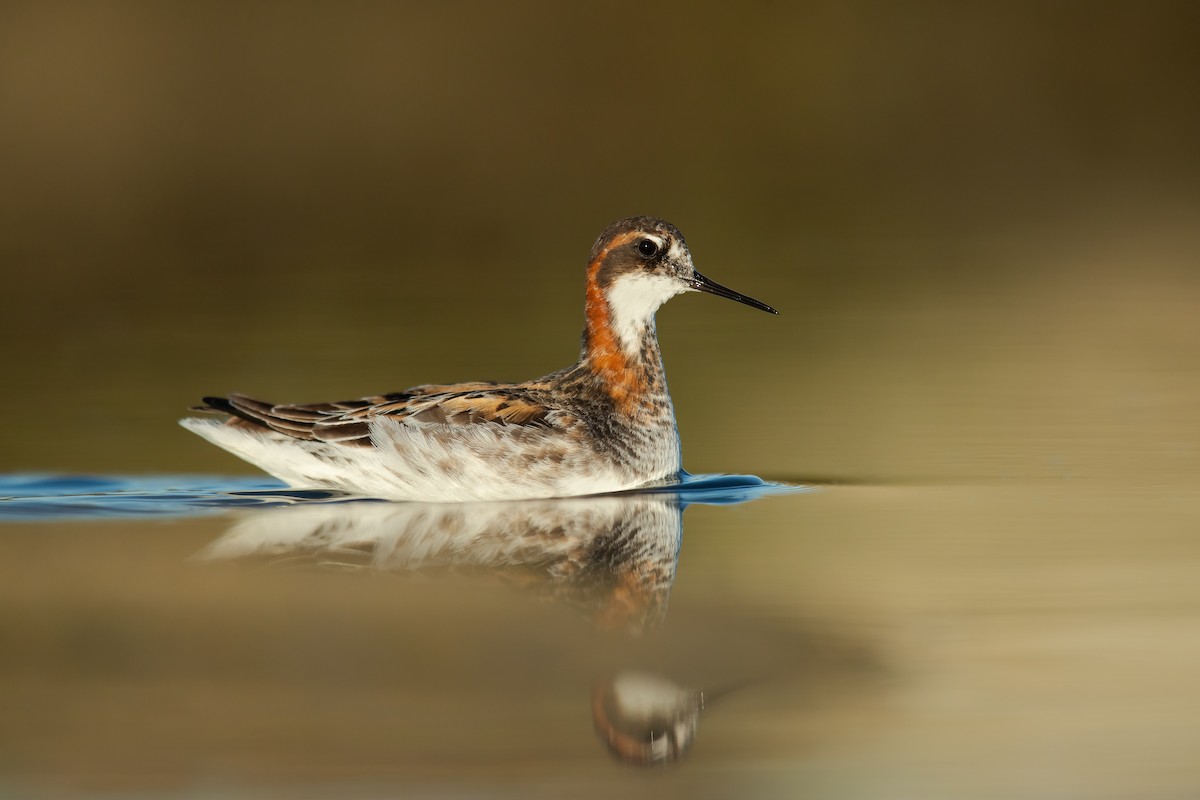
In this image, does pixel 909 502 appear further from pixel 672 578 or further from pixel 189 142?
pixel 189 142

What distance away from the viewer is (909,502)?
380 inches

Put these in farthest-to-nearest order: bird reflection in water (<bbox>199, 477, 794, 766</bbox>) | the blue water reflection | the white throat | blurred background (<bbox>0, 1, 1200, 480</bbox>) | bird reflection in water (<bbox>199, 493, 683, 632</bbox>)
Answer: blurred background (<bbox>0, 1, 1200, 480</bbox>), the white throat, the blue water reflection, bird reflection in water (<bbox>199, 493, 683, 632</bbox>), bird reflection in water (<bbox>199, 477, 794, 766</bbox>)

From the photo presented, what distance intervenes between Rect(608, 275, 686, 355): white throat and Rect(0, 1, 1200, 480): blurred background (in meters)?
0.88

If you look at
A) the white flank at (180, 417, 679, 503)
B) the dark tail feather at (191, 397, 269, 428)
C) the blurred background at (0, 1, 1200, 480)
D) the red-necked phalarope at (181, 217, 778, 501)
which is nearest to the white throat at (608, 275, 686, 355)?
the red-necked phalarope at (181, 217, 778, 501)

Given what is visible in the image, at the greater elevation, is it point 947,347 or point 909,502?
point 947,347

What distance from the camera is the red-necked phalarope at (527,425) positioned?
10.0 m

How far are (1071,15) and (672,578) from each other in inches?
955

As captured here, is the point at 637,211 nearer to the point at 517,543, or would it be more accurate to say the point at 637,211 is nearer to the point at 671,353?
the point at 671,353

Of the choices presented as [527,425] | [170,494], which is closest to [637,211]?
[527,425]

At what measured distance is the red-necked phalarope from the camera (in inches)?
396

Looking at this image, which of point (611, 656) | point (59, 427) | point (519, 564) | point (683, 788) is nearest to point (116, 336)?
point (59, 427)

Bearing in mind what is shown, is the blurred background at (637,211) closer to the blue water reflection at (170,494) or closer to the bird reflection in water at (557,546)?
the blue water reflection at (170,494)

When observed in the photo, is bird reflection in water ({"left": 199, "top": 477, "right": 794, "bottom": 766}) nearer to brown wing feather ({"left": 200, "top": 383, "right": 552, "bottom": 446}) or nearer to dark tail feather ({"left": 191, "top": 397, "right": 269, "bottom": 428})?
brown wing feather ({"left": 200, "top": 383, "right": 552, "bottom": 446})

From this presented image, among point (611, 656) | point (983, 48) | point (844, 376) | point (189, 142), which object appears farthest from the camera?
point (983, 48)
